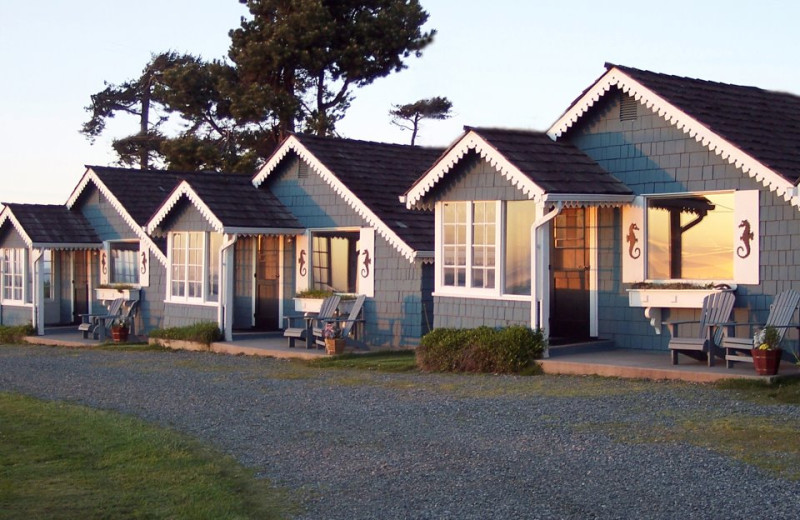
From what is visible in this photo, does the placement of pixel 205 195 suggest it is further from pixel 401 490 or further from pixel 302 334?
pixel 401 490

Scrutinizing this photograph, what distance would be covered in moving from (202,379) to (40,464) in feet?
21.8

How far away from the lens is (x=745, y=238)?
15117mm

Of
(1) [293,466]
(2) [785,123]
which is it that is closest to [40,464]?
(1) [293,466]

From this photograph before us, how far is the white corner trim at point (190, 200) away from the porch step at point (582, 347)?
7.84 meters

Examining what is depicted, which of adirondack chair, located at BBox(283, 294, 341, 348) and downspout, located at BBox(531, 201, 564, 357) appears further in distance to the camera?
adirondack chair, located at BBox(283, 294, 341, 348)

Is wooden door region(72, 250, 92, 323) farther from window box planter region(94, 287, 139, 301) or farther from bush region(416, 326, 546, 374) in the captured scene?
bush region(416, 326, 546, 374)

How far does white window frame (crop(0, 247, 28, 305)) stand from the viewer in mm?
28328

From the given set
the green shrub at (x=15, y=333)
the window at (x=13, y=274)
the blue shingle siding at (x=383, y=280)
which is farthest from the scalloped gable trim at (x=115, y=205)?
the blue shingle siding at (x=383, y=280)

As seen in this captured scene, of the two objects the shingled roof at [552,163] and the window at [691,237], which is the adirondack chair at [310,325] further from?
the window at [691,237]

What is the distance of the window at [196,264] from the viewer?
22609 mm

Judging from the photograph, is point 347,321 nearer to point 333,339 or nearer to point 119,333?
point 333,339

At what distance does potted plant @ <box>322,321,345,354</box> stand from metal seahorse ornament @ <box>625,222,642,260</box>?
212 inches

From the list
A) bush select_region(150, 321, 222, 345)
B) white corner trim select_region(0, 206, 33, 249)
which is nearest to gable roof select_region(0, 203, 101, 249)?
white corner trim select_region(0, 206, 33, 249)

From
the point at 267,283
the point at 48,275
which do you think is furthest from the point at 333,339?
the point at 48,275
